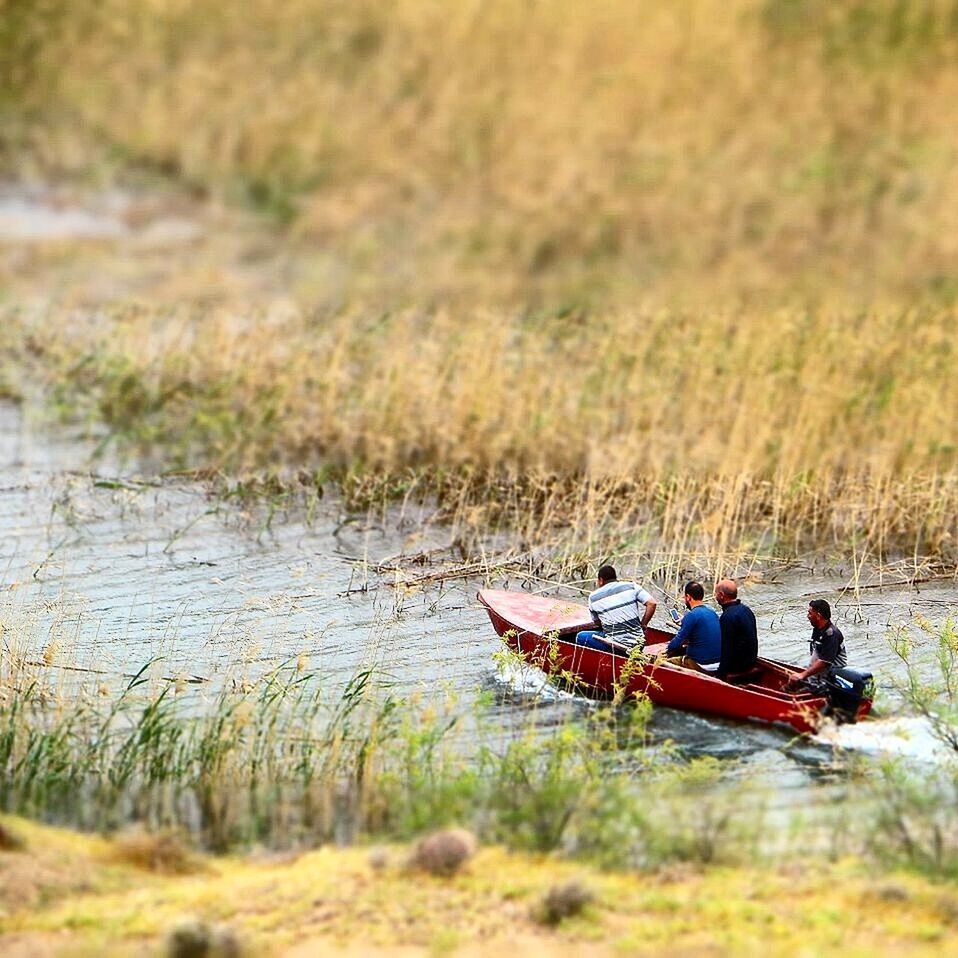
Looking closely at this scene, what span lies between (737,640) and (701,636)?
0.38 m

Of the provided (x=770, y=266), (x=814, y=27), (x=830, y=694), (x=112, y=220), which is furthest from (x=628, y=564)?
(x=814, y=27)

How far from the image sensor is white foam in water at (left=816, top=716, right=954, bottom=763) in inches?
563

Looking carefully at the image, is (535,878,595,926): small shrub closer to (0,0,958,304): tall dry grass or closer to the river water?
the river water

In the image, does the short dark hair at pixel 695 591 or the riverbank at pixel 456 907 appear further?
the short dark hair at pixel 695 591

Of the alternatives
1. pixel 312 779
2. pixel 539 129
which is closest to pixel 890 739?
pixel 312 779

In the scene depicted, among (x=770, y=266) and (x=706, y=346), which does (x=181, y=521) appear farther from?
(x=770, y=266)

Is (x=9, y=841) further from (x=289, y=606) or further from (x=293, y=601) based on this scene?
(x=293, y=601)

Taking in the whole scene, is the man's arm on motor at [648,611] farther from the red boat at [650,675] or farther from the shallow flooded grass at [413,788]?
the shallow flooded grass at [413,788]

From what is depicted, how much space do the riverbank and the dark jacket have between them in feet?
15.1

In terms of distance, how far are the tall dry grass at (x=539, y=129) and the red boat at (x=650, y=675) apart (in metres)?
15.0

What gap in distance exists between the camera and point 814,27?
130 ft

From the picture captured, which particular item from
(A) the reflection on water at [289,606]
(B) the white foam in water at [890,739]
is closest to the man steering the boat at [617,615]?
(A) the reflection on water at [289,606]

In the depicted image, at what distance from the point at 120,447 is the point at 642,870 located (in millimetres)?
14089

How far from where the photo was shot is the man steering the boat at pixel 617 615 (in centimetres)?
1669
